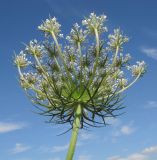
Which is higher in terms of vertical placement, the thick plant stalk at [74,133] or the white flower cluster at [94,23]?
the white flower cluster at [94,23]

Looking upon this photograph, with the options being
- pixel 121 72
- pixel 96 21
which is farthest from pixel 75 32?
pixel 121 72

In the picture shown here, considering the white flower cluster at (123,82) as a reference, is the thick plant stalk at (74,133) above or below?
below

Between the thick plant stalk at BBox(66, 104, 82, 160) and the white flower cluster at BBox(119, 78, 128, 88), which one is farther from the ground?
the white flower cluster at BBox(119, 78, 128, 88)

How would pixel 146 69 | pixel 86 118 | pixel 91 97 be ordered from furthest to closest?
1. pixel 146 69
2. pixel 86 118
3. pixel 91 97

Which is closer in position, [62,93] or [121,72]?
[62,93]

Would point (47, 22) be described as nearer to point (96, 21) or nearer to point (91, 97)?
point (96, 21)

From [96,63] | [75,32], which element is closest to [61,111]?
[96,63]

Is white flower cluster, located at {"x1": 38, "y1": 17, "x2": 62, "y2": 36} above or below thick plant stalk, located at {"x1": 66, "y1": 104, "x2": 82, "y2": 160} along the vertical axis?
above

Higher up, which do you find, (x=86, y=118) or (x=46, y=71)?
(x=46, y=71)

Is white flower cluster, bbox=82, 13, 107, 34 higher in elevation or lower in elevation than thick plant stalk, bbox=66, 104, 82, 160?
higher

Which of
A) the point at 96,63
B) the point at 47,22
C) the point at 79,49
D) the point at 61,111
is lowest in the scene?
the point at 61,111

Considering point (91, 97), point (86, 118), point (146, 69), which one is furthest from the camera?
point (146, 69)
